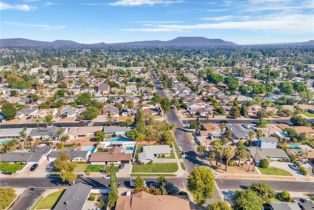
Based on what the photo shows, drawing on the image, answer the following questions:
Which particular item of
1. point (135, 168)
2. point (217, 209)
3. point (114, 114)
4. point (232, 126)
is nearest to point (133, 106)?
point (114, 114)

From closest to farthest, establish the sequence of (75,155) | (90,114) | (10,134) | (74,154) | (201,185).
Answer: (201,185)
(75,155)
(74,154)
(10,134)
(90,114)

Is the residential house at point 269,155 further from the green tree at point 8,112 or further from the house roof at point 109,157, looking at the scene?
the green tree at point 8,112

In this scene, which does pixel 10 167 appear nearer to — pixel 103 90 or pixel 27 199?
pixel 27 199

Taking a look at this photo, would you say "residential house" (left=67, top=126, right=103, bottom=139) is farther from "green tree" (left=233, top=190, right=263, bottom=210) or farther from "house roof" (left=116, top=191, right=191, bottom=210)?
"green tree" (left=233, top=190, right=263, bottom=210)

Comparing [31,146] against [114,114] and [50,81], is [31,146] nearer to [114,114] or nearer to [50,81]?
[114,114]

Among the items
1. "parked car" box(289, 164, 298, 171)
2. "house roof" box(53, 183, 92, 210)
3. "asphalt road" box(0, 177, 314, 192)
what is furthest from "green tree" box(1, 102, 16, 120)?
"parked car" box(289, 164, 298, 171)

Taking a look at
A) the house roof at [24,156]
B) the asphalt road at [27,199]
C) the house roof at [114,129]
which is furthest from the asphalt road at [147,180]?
the house roof at [114,129]

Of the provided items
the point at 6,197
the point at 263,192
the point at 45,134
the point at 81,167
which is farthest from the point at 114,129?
the point at 263,192
